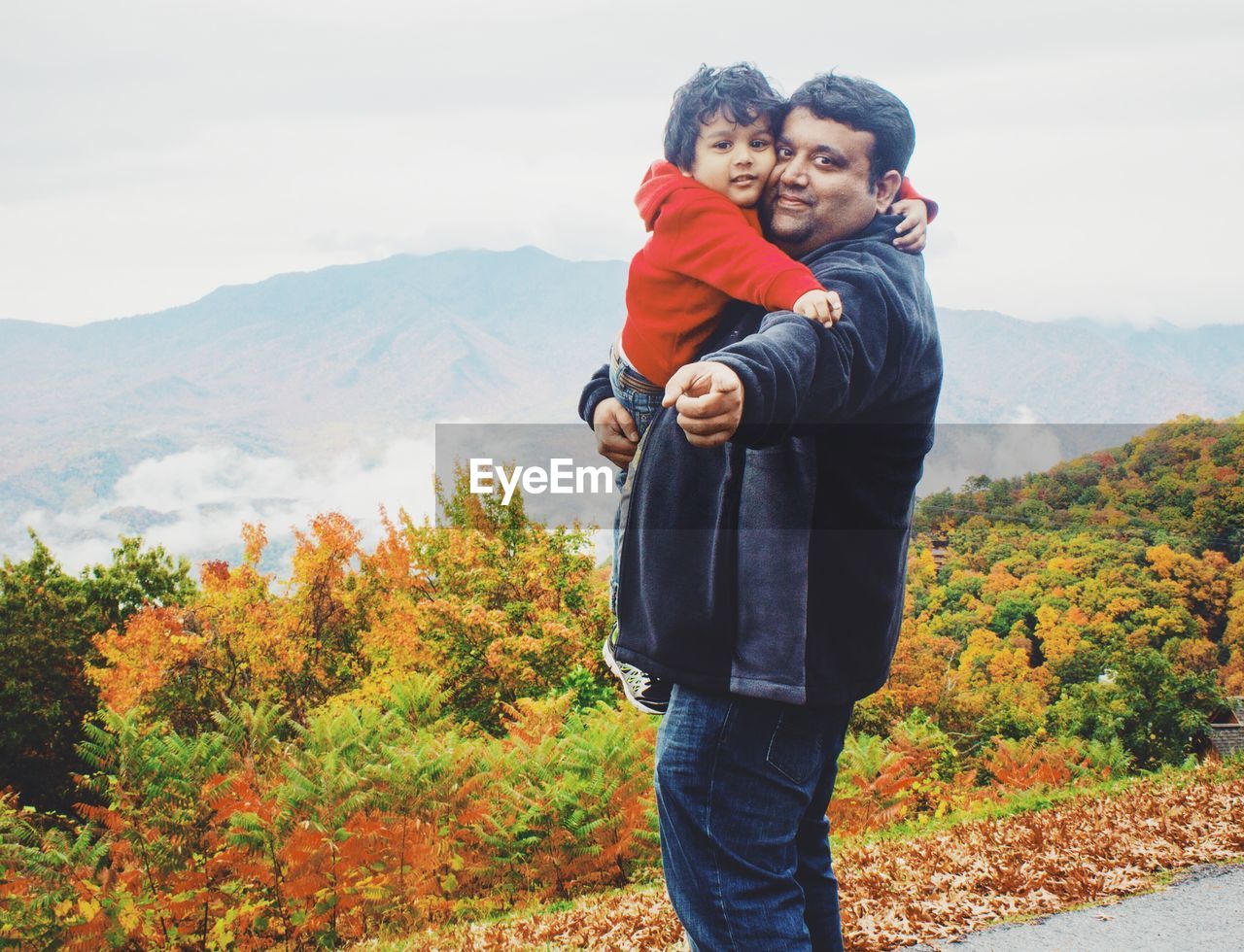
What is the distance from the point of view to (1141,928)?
12.1 ft

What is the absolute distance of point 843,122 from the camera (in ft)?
5.74

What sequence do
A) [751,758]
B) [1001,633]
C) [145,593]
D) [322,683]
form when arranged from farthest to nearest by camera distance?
[145,593] < [1001,633] < [322,683] < [751,758]

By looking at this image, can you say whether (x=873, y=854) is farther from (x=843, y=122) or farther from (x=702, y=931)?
(x=843, y=122)

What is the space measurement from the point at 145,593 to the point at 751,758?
3636cm

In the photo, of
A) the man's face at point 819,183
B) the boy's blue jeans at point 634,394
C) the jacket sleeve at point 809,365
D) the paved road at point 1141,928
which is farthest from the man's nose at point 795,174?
the paved road at point 1141,928

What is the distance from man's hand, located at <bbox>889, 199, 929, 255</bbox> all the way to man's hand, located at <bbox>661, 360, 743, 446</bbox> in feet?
1.98

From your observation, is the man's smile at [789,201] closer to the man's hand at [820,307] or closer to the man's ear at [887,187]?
the man's ear at [887,187]

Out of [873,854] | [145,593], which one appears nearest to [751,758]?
[873,854]

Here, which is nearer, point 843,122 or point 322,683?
point 843,122

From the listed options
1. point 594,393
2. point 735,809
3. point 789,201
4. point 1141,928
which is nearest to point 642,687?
point 735,809

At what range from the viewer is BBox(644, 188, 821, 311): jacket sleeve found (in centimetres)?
162

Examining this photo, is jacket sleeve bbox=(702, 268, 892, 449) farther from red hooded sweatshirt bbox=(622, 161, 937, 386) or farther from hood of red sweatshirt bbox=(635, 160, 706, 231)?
hood of red sweatshirt bbox=(635, 160, 706, 231)

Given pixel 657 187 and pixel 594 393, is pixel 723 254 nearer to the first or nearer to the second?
pixel 657 187

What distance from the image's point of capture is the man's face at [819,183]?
1754 mm
